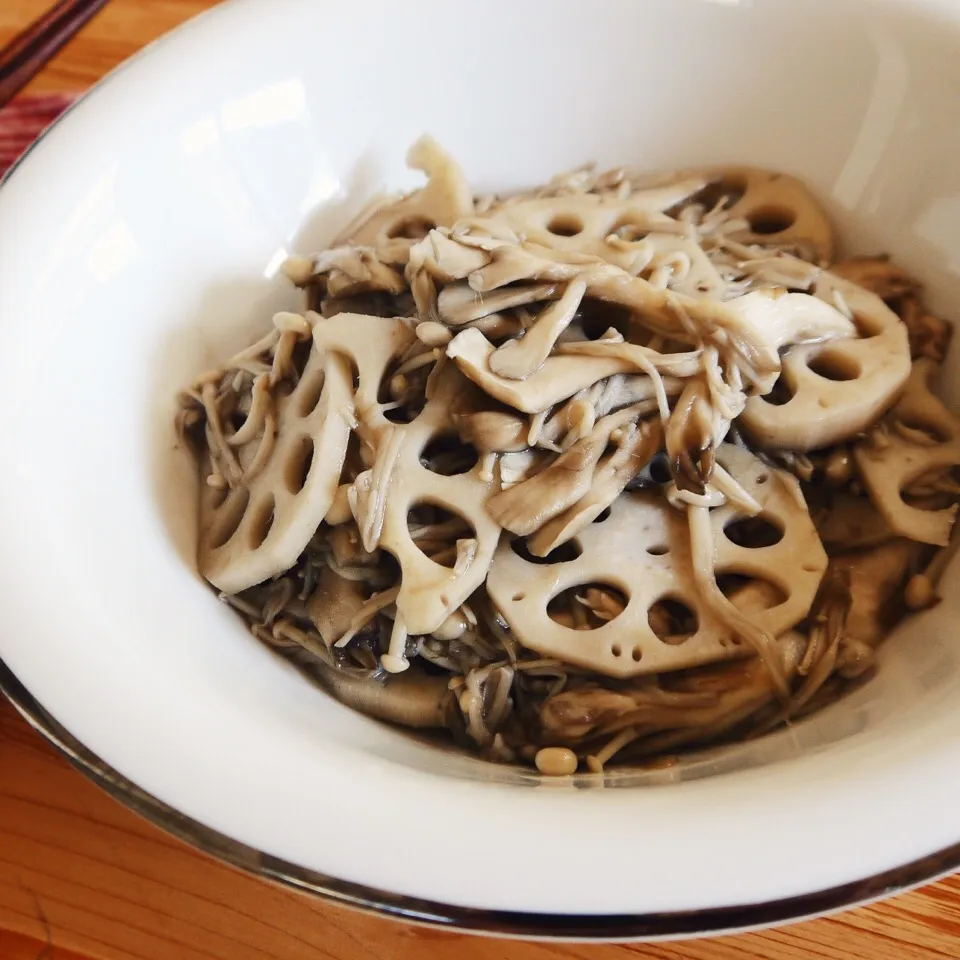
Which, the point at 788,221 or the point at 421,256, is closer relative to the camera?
the point at 421,256

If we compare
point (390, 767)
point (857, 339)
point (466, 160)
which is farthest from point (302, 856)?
point (466, 160)

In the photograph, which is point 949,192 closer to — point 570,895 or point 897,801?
point 897,801

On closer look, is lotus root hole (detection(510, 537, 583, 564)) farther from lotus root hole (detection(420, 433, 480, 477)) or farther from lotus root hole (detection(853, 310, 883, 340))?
lotus root hole (detection(853, 310, 883, 340))

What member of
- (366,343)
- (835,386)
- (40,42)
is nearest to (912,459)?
(835,386)

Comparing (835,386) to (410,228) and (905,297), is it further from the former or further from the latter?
(410,228)

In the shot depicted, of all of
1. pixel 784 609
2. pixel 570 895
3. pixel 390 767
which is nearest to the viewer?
pixel 570 895
